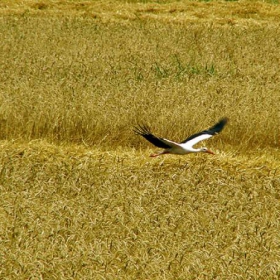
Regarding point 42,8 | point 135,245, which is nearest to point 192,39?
point 42,8

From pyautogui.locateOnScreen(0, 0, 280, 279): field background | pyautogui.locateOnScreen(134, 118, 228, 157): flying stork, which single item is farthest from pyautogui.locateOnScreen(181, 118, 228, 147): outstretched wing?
pyautogui.locateOnScreen(0, 0, 280, 279): field background

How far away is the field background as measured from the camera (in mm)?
4371

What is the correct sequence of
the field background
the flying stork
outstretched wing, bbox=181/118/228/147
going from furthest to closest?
outstretched wing, bbox=181/118/228/147 < the flying stork < the field background

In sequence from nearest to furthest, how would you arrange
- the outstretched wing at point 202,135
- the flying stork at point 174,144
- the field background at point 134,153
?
the field background at point 134,153 → the flying stork at point 174,144 → the outstretched wing at point 202,135

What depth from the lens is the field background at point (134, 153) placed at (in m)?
4.37

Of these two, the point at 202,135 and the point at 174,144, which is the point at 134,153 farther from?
the point at 174,144

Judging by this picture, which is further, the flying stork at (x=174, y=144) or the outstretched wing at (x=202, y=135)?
the outstretched wing at (x=202, y=135)

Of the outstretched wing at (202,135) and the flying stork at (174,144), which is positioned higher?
the flying stork at (174,144)

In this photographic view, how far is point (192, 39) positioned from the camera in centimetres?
1145

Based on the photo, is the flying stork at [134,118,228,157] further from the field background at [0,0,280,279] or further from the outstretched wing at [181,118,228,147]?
the field background at [0,0,280,279]

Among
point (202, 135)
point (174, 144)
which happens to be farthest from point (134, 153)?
point (174, 144)

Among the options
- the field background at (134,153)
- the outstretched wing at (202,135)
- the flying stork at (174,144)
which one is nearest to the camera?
the field background at (134,153)

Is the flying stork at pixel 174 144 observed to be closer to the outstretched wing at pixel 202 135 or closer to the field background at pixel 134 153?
the outstretched wing at pixel 202 135

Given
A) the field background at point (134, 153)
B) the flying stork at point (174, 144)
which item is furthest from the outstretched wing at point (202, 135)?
the field background at point (134, 153)
